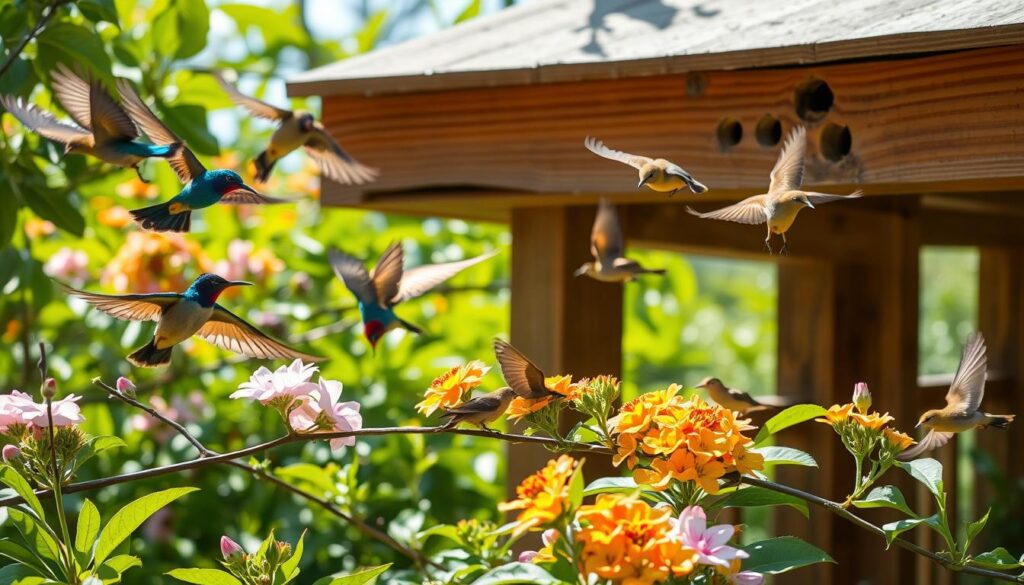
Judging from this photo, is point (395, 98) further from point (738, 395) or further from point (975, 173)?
point (975, 173)

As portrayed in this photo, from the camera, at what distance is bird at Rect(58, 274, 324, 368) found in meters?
1.31

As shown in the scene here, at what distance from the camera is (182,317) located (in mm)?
1313

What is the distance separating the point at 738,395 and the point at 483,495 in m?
1.43

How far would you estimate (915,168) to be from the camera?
150cm

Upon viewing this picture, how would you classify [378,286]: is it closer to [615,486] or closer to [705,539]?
[615,486]

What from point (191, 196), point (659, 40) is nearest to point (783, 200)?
point (659, 40)

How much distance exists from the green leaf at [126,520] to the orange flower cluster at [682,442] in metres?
0.46

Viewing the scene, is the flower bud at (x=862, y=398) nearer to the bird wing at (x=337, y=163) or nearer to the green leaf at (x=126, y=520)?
the green leaf at (x=126, y=520)

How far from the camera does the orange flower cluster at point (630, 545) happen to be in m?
1.05

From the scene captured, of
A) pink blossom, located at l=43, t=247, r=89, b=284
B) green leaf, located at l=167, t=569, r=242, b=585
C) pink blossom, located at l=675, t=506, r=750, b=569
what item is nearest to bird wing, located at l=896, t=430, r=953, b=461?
pink blossom, located at l=675, t=506, r=750, b=569

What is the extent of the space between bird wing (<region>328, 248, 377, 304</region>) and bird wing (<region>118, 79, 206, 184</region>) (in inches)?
14.4

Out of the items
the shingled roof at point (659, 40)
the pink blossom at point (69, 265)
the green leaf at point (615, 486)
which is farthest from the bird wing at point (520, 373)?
the pink blossom at point (69, 265)

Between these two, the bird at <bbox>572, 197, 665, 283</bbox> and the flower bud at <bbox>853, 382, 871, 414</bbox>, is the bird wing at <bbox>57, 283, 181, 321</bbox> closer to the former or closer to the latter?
the bird at <bbox>572, 197, 665, 283</bbox>

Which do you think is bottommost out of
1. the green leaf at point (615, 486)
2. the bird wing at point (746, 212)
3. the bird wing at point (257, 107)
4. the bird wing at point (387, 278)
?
the green leaf at point (615, 486)
